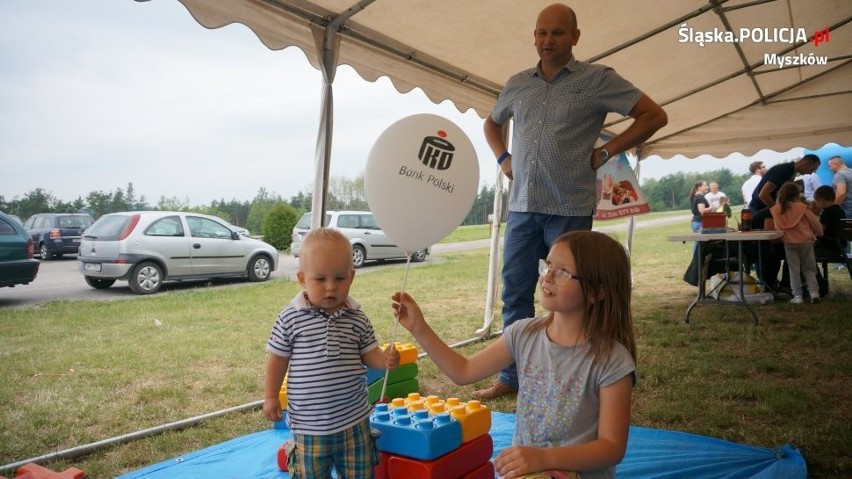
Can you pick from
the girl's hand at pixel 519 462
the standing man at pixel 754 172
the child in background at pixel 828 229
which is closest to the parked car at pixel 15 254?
the girl's hand at pixel 519 462

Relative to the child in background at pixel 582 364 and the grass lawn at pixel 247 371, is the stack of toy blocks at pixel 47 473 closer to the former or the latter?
the grass lawn at pixel 247 371

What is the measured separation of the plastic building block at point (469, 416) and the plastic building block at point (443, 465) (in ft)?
0.11

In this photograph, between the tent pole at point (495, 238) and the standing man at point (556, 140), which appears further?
the tent pole at point (495, 238)

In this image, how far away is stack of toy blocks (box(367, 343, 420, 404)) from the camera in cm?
273

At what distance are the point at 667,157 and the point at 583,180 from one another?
18.6 feet

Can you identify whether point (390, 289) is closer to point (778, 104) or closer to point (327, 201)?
point (778, 104)

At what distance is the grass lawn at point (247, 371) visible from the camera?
269 cm

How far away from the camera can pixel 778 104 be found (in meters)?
6.63

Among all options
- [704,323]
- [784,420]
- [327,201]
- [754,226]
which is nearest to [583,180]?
[327,201]

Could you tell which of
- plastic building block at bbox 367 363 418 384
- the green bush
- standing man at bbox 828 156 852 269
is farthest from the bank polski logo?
the green bush

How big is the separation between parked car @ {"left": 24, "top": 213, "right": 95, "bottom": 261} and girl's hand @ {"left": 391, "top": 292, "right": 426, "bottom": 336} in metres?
7.97

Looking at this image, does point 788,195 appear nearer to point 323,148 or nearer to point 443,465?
point 323,148

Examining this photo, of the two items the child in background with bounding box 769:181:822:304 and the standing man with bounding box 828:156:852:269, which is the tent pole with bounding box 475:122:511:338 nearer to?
the child in background with bounding box 769:181:822:304

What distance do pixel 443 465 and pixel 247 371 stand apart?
9.41 ft
